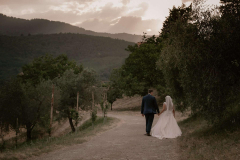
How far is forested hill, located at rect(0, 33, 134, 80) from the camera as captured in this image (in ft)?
457

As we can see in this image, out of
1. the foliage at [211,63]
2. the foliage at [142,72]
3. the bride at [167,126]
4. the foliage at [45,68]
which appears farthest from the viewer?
the foliage at [45,68]

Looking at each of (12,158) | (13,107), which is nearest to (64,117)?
(13,107)

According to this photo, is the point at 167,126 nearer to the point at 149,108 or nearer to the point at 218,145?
the point at 149,108

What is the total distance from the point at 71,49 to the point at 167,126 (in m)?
156

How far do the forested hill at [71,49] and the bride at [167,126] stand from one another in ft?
367

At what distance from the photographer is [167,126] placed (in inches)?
457

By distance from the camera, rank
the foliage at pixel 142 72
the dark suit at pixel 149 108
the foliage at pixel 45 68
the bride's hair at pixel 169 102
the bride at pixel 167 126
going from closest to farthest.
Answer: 1. the bride at pixel 167 126
2. the dark suit at pixel 149 108
3. the bride's hair at pixel 169 102
4. the foliage at pixel 142 72
5. the foliage at pixel 45 68

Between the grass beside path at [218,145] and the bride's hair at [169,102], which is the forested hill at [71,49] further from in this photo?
the grass beside path at [218,145]

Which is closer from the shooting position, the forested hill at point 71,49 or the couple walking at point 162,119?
the couple walking at point 162,119

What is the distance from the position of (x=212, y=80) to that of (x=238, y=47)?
1.70 metres

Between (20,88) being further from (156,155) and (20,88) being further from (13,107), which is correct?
(156,155)

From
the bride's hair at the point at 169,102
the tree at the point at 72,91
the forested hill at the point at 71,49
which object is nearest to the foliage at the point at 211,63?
the bride's hair at the point at 169,102

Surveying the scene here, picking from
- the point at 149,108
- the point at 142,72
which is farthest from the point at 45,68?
the point at 149,108

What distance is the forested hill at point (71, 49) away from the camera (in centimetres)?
13944
